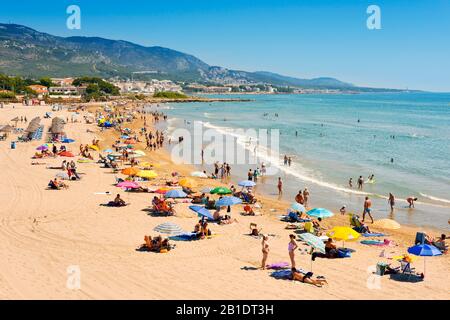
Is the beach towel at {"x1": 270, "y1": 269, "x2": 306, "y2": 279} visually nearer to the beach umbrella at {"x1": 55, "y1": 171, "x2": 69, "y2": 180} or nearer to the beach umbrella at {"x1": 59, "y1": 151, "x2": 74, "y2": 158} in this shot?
the beach umbrella at {"x1": 55, "y1": 171, "x2": 69, "y2": 180}

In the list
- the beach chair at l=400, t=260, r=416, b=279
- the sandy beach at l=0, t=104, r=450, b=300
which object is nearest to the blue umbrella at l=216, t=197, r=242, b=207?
the sandy beach at l=0, t=104, r=450, b=300

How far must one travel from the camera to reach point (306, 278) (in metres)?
10.4

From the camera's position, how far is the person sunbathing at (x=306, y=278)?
1029 centimetres

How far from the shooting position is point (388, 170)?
96.9ft

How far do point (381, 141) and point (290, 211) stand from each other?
32.4 m

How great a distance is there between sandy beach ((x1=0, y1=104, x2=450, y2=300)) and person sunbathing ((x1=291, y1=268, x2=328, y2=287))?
0.61ft

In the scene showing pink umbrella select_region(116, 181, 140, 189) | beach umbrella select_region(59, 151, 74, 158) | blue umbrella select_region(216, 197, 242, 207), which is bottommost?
blue umbrella select_region(216, 197, 242, 207)

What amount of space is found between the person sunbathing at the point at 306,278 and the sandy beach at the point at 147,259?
0.19m

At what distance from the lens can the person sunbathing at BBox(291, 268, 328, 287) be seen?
1029 cm

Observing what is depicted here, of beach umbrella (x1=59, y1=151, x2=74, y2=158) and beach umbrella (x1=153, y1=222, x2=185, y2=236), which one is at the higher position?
beach umbrella (x1=59, y1=151, x2=74, y2=158)

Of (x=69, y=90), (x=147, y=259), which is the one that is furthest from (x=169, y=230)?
(x=69, y=90)
